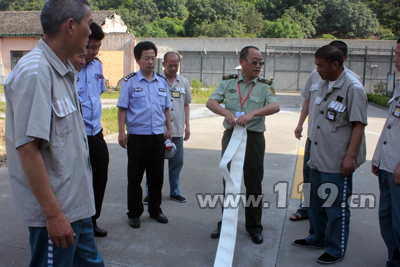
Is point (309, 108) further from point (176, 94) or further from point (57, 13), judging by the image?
point (57, 13)

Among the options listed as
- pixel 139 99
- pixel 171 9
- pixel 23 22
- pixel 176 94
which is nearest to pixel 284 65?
pixel 23 22

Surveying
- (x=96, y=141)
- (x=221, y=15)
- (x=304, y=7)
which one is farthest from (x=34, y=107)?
(x=304, y=7)

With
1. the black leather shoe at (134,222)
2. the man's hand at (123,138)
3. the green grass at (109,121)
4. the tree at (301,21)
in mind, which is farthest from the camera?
the tree at (301,21)

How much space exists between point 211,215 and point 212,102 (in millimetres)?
1381

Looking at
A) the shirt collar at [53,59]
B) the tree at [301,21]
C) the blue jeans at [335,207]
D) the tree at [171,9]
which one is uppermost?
the tree at [171,9]

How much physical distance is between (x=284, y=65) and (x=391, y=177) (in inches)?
1199

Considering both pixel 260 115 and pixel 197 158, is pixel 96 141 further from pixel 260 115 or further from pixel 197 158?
pixel 197 158

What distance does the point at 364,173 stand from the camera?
5594 millimetres

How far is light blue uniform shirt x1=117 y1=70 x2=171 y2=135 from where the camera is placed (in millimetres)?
3629

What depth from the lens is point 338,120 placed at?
2.89 meters

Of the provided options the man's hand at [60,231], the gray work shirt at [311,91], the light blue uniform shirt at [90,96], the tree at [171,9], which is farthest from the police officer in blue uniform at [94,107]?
the tree at [171,9]

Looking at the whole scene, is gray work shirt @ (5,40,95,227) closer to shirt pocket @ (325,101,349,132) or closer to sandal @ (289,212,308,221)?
shirt pocket @ (325,101,349,132)

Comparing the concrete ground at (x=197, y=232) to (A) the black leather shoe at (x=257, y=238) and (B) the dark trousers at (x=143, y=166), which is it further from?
(B) the dark trousers at (x=143, y=166)

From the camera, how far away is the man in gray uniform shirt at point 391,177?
262 centimetres
